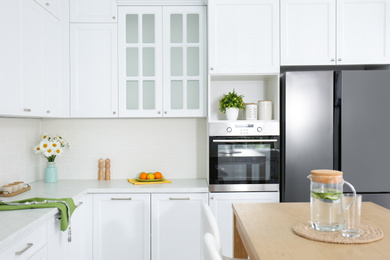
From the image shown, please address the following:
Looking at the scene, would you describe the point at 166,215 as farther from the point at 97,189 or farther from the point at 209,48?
the point at 209,48

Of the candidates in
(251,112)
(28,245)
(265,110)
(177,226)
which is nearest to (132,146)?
(177,226)

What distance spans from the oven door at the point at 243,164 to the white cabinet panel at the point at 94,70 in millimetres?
986

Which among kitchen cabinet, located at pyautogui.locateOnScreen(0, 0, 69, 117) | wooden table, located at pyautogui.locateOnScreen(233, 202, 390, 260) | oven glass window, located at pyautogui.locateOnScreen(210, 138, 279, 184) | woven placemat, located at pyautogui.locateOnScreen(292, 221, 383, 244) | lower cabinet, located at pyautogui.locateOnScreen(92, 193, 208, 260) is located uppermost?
kitchen cabinet, located at pyautogui.locateOnScreen(0, 0, 69, 117)

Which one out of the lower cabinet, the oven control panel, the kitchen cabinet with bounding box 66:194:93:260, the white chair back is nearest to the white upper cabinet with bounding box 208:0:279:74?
the oven control panel

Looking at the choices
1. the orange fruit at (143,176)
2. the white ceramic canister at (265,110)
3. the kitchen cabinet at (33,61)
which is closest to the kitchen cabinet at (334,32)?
the white ceramic canister at (265,110)

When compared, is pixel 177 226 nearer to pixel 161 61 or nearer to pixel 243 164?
pixel 243 164

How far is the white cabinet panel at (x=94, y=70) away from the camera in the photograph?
3268mm

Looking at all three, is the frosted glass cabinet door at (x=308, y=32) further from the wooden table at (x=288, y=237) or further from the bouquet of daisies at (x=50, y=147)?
the bouquet of daisies at (x=50, y=147)

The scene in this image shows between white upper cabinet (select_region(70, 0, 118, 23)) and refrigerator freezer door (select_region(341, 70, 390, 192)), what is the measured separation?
6.82 ft

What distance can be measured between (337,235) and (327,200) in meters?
0.15

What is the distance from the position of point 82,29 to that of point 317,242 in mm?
2670

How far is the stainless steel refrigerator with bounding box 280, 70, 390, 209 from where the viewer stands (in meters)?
2.97

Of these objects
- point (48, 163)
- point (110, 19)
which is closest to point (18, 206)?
point (48, 163)

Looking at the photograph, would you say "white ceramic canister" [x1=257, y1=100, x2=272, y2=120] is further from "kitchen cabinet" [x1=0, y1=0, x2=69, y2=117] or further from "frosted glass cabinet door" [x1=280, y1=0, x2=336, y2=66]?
"kitchen cabinet" [x1=0, y1=0, x2=69, y2=117]
